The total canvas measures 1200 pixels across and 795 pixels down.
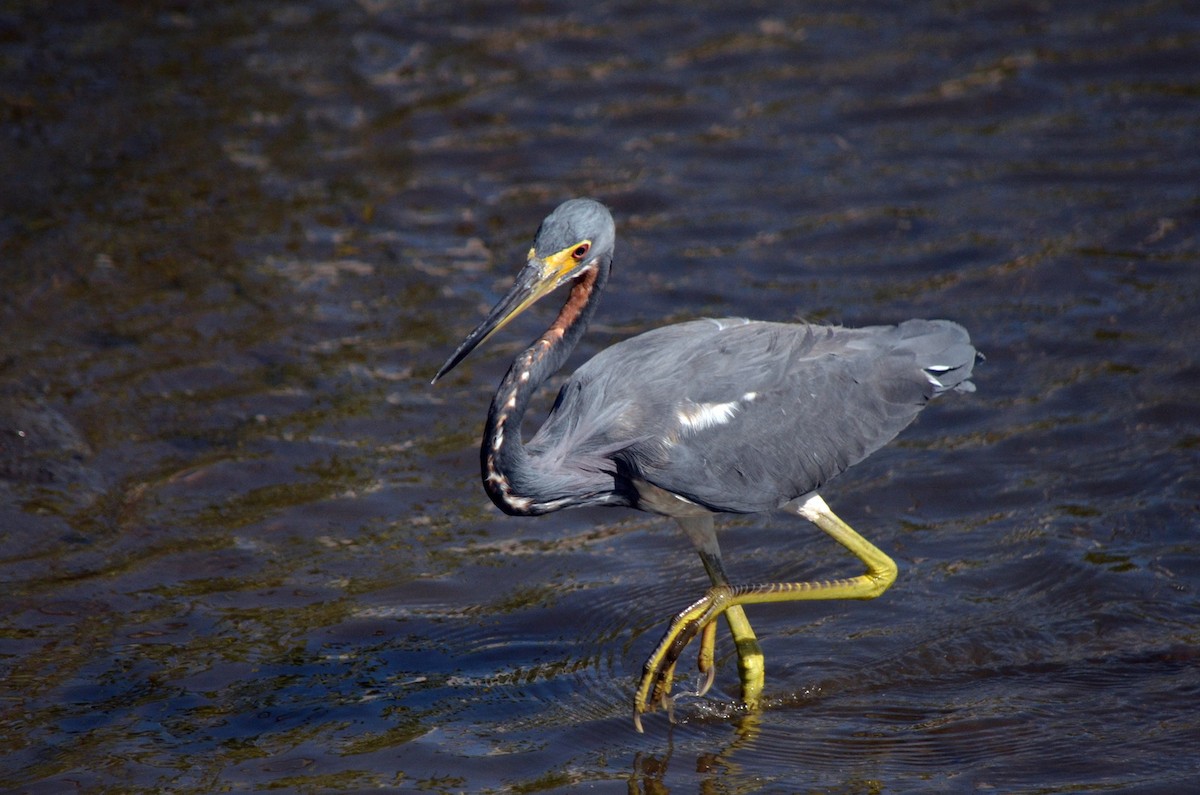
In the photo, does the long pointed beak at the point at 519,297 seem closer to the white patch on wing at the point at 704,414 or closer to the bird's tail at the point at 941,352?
the white patch on wing at the point at 704,414

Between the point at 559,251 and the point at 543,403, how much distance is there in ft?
9.59

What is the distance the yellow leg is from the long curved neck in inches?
29.6

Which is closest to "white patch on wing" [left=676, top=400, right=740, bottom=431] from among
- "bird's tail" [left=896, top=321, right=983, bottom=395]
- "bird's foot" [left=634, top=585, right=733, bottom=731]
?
"bird's foot" [left=634, top=585, right=733, bottom=731]

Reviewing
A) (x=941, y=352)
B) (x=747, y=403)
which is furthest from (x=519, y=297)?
(x=941, y=352)

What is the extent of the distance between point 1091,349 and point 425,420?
4.09 m

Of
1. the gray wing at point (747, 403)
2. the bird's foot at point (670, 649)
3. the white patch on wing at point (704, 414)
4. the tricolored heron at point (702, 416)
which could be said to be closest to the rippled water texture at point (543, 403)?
the bird's foot at point (670, 649)

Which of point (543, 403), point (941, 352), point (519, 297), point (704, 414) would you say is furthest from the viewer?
point (543, 403)

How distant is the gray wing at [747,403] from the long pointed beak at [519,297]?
2.13 feet

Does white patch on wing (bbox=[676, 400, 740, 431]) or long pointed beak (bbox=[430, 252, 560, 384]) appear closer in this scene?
long pointed beak (bbox=[430, 252, 560, 384])

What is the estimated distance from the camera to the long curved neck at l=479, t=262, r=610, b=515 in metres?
5.77

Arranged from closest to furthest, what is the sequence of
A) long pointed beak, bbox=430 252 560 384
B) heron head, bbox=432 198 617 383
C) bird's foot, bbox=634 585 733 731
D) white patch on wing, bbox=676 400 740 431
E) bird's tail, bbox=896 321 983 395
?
long pointed beak, bbox=430 252 560 384 → heron head, bbox=432 198 617 383 → bird's foot, bbox=634 585 733 731 → white patch on wing, bbox=676 400 740 431 → bird's tail, bbox=896 321 983 395

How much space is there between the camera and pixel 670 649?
6117mm

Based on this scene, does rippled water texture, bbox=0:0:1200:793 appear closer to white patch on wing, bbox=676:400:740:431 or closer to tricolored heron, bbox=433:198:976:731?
tricolored heron, bbox=433:198:976:731

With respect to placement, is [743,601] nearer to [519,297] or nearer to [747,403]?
[747,403]
